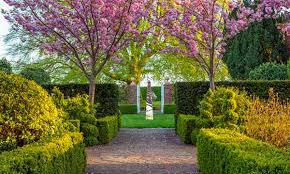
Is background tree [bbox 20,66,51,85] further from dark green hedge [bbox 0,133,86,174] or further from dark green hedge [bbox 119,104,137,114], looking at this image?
dark green hedge [bbox 0,133,86,174]

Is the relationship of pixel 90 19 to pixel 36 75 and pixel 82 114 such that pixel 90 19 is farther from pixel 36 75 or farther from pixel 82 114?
pixel 36 75

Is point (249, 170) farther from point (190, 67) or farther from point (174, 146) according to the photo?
point (190, 67)

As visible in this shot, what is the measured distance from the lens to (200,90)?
57.8 ft

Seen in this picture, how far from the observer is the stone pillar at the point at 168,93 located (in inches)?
1246

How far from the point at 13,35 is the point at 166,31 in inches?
565

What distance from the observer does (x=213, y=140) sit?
768cm

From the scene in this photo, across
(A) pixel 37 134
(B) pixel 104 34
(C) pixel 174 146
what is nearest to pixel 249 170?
(A) pixel 37 134

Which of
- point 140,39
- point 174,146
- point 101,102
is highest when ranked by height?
point 140,39

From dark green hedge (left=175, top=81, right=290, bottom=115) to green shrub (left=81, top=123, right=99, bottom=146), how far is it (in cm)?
432

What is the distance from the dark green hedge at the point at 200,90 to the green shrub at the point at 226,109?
3.41 m

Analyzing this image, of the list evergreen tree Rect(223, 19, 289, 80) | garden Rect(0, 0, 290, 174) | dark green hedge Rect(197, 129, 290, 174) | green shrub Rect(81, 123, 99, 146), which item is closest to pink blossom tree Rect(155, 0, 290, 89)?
garden Rect(0, 0, 290, 174)

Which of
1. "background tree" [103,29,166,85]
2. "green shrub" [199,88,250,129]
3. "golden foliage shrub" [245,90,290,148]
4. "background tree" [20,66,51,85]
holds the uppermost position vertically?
"background tree" [103,29,166,85]

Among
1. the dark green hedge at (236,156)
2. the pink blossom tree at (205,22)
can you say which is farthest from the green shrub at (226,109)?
the dark green hedge at (236,156)

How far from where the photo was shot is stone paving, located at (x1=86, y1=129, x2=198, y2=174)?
9688mm
